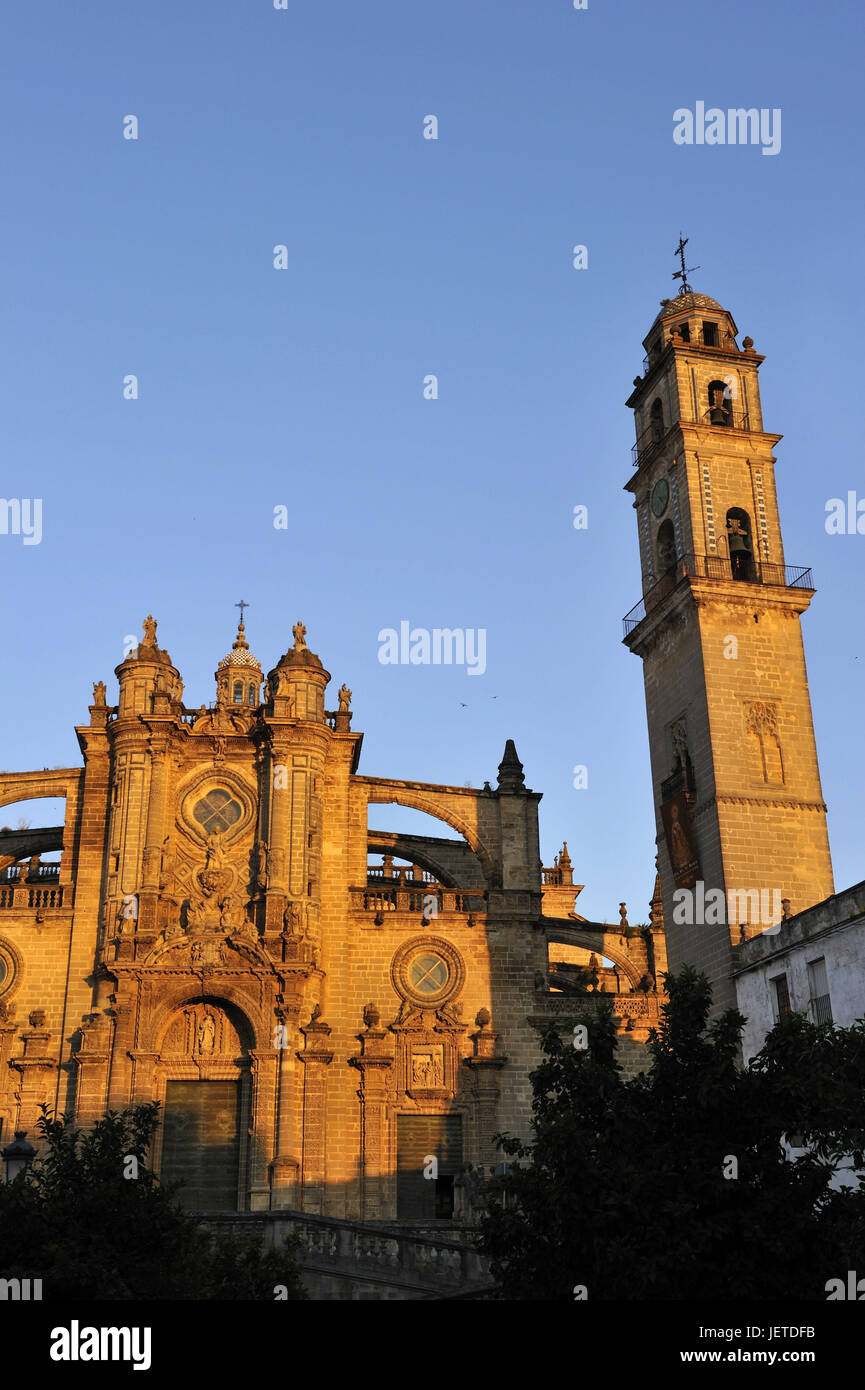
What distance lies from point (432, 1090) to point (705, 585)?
591 inches

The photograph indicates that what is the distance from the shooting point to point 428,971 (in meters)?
38.8

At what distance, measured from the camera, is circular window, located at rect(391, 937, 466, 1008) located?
3844 centimetres

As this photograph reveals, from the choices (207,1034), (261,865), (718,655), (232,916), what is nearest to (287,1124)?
(207,1034)

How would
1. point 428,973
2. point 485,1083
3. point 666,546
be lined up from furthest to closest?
point 666,546
point 428,973
point 485,1083

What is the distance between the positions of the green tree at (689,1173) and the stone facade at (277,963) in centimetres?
1590

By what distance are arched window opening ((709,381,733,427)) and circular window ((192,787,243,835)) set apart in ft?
57.6

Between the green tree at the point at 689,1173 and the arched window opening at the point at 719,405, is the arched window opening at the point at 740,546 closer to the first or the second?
the arched window opening at the point at 719,405

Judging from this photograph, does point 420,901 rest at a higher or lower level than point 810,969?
higher

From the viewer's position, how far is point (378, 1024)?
37656mm

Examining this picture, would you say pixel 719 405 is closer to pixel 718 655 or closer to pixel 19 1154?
pixel 718 655

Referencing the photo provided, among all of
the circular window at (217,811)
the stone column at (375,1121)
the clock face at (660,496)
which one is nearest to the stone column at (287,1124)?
the stone column at (375,1121)

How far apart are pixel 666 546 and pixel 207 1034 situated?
18727 mm

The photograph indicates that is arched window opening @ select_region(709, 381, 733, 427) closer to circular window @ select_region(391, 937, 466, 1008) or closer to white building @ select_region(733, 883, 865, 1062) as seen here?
white building @ select_region(733, 883, 865, 1062)
